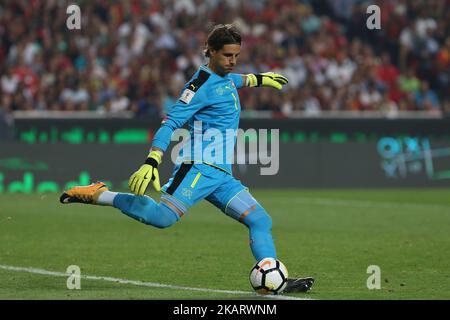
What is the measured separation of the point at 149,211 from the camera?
8.69m

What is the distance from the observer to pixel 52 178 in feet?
66.8

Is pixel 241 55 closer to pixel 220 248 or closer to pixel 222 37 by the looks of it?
pixel 220 248

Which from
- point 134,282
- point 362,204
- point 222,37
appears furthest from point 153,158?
point 362,204

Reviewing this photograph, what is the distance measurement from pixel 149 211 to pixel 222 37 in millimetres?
1538

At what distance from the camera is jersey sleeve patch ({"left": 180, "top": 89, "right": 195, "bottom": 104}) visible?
28.5 feet

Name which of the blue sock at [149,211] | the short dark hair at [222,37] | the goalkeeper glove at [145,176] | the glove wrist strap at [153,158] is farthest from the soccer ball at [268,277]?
the short dark hair at [222,37]

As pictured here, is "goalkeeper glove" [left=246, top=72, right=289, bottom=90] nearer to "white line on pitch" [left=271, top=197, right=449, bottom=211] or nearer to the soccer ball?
the soccer ball

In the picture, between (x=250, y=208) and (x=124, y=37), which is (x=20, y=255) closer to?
(x=250, y=208)

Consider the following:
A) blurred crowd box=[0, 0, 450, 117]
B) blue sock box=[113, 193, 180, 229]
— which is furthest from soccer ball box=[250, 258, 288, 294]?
blurred crowd box=[0, 0, 450, 117]

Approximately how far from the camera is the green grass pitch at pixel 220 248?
911 centimetres

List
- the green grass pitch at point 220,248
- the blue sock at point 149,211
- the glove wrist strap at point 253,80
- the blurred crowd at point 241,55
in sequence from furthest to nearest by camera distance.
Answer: the blurred crowd at point 241,55 < the glove wrist strap at point 253,80 < the green grass pitch at point 220,248 < the blue sock at point 149,211

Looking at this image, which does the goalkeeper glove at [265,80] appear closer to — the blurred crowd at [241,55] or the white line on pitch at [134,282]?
the white line on pitch at [134,282]

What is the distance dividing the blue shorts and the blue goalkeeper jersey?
0.08m

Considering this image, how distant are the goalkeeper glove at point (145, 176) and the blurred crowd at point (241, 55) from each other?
41.9 feet
